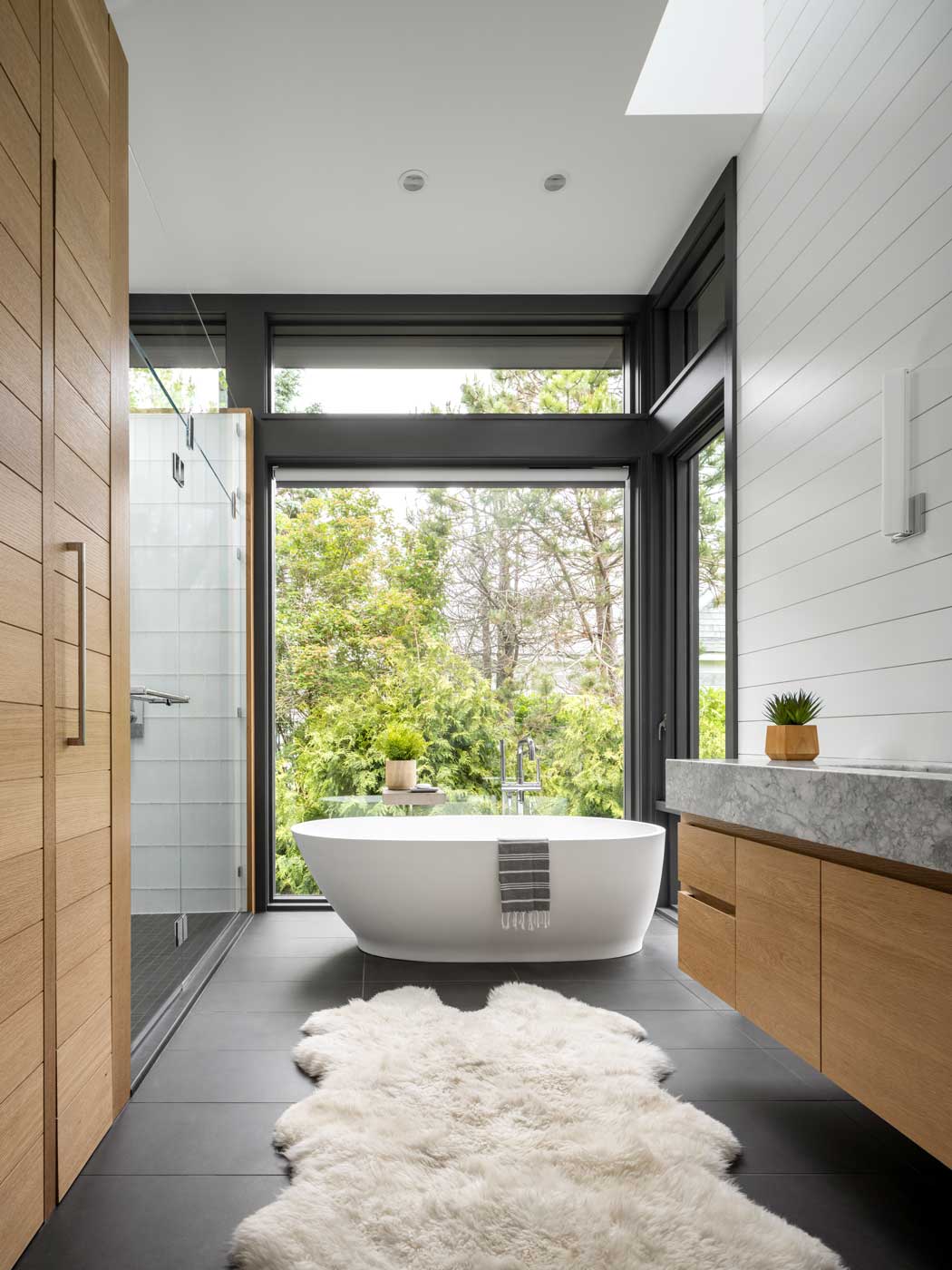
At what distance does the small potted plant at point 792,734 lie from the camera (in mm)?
2500

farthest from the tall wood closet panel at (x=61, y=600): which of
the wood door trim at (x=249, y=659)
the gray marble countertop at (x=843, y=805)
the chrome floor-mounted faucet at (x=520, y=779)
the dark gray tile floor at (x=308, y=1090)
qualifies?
the chrome floor-mounted faucet at (x=520, y=779)

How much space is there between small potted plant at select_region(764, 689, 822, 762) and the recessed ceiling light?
2.54 metres

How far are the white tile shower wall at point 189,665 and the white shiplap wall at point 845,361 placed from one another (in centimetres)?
197

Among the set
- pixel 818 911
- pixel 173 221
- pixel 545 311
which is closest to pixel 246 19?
pixel 173 221

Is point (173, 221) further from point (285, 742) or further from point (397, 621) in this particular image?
point (285, 742)

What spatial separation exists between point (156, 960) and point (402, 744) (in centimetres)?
202

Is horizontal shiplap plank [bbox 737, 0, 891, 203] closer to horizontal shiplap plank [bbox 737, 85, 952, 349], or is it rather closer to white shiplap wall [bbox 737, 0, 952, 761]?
white shiplap wall [bbox 737, 0, 952, 761]

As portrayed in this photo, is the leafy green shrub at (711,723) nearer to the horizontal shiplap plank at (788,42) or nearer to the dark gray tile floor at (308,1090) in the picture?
the dark gray tile floor at (308,1090)

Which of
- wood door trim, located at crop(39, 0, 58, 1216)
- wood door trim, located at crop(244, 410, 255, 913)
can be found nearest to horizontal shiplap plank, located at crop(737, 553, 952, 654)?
wood door trim, located at crop(39, 0, 58, 1216)

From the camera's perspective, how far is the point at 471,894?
3482 millimetres

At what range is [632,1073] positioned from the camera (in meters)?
2.42

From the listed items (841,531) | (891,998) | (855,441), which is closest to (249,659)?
(841,531)

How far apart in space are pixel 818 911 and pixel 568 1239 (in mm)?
747

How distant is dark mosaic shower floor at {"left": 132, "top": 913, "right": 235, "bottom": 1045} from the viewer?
2510 mm
